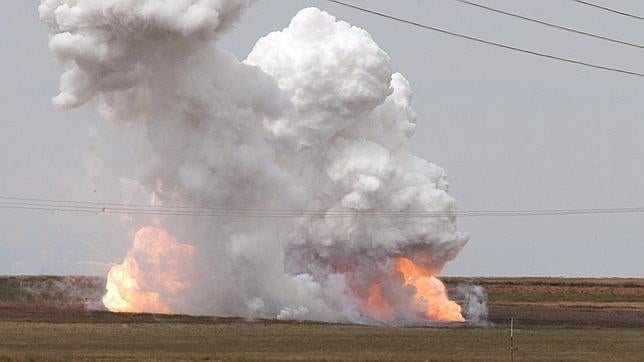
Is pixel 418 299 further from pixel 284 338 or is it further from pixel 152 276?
pixel 284 338

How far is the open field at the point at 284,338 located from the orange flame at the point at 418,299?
7.97 meters

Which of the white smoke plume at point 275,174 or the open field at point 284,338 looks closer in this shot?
the open field at point 284,338

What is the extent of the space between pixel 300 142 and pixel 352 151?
5.71 metres

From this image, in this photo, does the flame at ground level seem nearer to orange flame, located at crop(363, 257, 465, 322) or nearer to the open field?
the open field

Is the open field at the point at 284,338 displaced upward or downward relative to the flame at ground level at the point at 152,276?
downward

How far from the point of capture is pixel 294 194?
137 meters

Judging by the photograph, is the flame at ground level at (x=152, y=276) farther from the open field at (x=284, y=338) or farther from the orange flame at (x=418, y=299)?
the orange flame at (x=418, y=299)

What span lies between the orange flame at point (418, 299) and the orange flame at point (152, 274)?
2138 centimetres

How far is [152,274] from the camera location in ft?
429

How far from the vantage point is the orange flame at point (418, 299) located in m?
145

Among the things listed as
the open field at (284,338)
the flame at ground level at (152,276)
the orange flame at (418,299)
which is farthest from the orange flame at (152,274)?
the orange flame at (418,299)

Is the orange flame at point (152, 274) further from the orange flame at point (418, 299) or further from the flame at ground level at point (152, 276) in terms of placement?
the orange flame at point (418, 299)

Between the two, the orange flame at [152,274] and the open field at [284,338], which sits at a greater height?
the orange flame at [152,274]

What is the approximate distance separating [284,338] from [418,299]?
53.0 m
